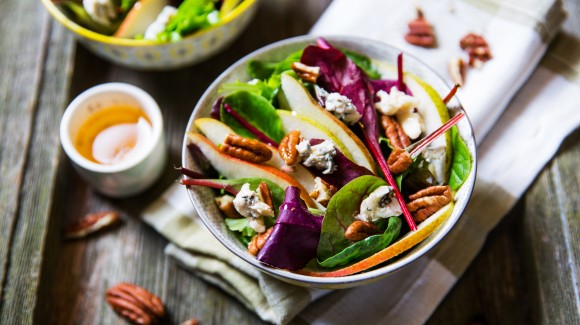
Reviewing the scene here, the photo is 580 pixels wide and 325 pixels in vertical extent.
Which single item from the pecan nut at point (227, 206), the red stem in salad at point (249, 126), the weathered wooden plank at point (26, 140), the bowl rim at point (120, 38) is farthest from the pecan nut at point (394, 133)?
the weathered wooden plank at point (26, 140)

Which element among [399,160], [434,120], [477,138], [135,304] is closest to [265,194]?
[399,160]

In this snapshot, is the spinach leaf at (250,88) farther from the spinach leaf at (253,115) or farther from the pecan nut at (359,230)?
the pecan nut at (359,230)

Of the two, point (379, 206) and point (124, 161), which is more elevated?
point (379, 206)

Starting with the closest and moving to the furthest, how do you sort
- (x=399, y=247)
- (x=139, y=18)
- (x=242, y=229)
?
(x=399, y=247) → (x=242, y=229) → (x=139, y=18)

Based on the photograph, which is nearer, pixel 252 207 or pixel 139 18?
pixel 252 207

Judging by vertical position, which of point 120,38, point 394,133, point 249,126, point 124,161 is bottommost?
point 124,161

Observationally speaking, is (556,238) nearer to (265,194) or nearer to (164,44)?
(265,194)

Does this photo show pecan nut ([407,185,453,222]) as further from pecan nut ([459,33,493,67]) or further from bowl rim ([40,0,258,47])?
bowl rim ([40,0,258,47])
